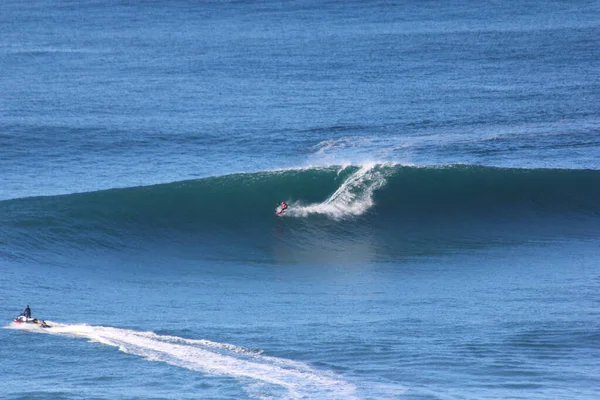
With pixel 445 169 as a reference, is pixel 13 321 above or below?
below

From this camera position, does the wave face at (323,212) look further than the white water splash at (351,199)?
No

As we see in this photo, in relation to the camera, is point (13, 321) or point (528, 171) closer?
point (13, 321)

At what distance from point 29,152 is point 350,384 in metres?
27.0

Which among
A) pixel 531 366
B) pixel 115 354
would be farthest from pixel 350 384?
pixel 115 354

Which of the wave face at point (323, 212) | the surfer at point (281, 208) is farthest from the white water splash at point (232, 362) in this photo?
the surfer at point (281, 208)

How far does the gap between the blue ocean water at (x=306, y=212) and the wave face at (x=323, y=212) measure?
9 centimetres

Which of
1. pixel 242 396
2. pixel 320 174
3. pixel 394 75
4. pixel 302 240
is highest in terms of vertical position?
pixel 394 75

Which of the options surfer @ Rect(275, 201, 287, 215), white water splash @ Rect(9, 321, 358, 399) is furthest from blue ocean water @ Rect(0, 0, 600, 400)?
surfer @ Rect(275, 201, 287, 215)

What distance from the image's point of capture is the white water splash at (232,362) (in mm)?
18797

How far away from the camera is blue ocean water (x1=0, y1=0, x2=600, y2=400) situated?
2038 centimetres

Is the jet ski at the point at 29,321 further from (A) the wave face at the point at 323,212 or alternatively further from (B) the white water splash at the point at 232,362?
(A) the wave face at the point at 323,212

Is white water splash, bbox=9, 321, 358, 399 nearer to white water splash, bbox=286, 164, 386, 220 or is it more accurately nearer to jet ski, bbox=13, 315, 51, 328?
jet ski, bbox=13, 315, 51, 328

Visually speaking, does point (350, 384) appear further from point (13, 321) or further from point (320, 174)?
point (320, 174)

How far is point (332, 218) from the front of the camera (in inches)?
1298
